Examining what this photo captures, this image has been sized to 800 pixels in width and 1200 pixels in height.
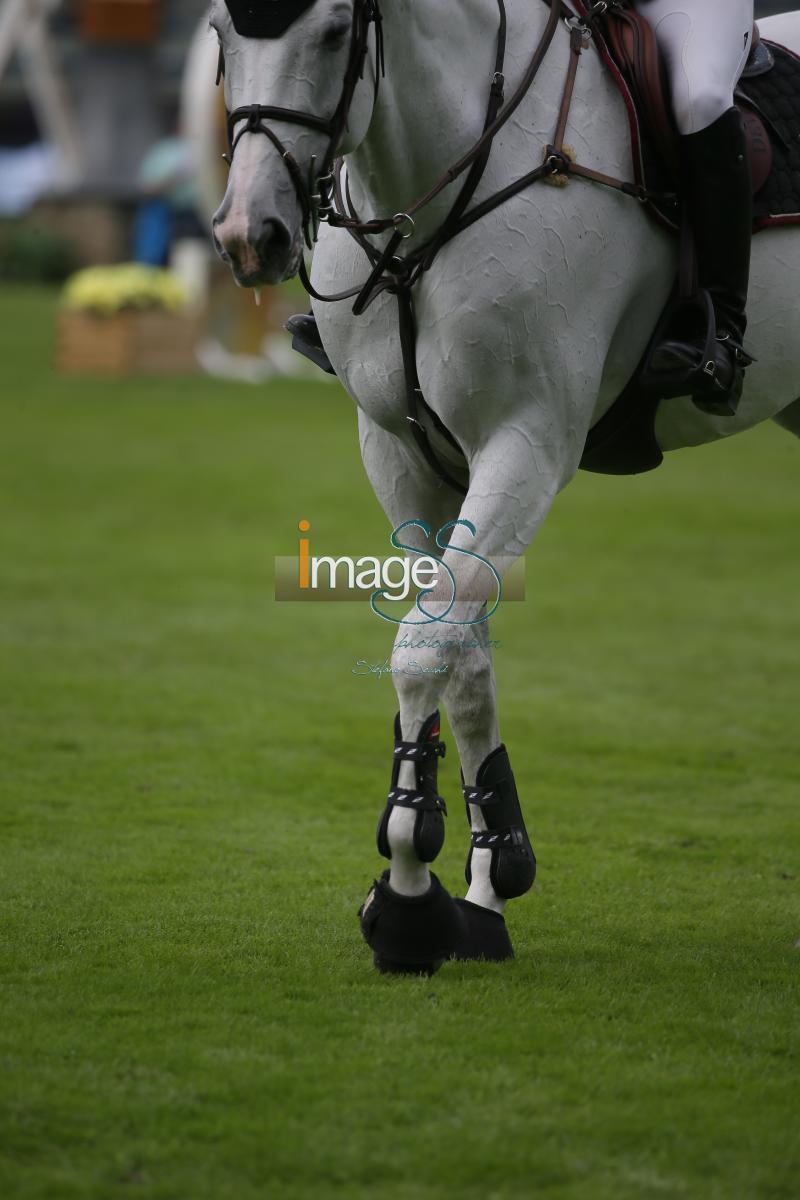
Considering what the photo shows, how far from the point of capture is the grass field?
380cm

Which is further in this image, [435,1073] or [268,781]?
[268,781]

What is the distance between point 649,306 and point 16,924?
2772 millimetres

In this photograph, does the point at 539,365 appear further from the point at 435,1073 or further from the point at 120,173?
the point at 120,173

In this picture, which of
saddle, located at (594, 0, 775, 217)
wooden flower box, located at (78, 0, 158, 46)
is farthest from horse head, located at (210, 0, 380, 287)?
wooden flower box, located at (78, 0, 158, 46)

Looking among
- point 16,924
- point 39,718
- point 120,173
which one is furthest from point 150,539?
point 120,173

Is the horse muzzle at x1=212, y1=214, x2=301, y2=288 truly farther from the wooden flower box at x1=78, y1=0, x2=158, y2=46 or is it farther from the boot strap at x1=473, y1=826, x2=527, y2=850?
the wooden flower box at x1=78, y1=0, x2=158, y2=46

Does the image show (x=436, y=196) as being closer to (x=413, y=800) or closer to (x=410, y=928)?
(x=413, y=800)

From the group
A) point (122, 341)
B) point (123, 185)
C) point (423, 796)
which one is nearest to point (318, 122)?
point (423, 796)

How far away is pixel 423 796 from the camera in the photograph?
477cm

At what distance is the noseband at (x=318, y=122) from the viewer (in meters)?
4.12

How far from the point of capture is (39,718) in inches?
354

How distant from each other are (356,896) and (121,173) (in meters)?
49.0

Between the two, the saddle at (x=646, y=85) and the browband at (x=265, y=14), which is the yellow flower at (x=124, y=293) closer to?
the saddle at (x=646, y=85)

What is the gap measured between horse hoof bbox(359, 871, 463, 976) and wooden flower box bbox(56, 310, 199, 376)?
23.7m
